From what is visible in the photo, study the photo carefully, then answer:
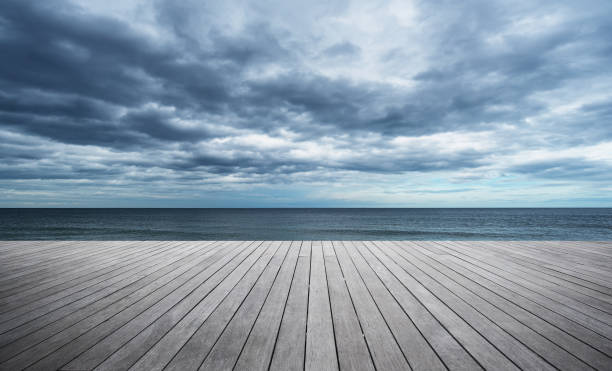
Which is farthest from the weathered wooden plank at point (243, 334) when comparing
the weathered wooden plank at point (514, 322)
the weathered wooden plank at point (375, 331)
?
the weathered wooden plank at point (514, 322)

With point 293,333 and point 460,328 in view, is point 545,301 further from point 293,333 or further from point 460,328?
point 293,333

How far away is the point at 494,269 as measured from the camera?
11.6ft

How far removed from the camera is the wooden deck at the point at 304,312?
154 cm

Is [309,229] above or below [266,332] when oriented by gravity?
below

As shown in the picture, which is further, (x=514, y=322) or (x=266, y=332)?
(x=514, y=322)

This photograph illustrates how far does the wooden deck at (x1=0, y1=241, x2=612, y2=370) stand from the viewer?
1.54 metres

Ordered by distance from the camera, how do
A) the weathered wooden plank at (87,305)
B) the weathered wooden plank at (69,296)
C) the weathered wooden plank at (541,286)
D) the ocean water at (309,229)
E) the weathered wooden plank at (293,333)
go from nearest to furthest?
the weathered wooden plank at (293,333) → the weathered wooden plank at (87,305) → the weathered wooden plank at (69,296) → the weathered wooden plank at (541,286) → the ocean water at (309,229)

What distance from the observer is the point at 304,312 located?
2.16m

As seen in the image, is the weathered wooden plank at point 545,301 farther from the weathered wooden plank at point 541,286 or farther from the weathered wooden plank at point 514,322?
the weathered wooden plank at point 514,322

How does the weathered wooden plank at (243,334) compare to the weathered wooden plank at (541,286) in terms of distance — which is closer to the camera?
the weathered wooden plank at (243,334)

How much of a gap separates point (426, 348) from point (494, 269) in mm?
2639

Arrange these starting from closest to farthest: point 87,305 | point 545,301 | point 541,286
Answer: point 87,305
point 545,301
point 541,286

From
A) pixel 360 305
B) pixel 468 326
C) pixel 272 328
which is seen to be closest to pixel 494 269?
pixel 468 326

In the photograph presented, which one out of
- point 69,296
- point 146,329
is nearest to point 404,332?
point 146,329
